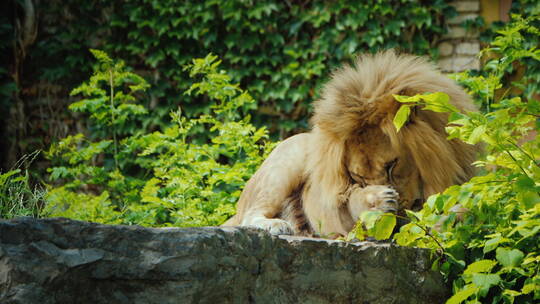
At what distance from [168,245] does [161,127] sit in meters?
5.47

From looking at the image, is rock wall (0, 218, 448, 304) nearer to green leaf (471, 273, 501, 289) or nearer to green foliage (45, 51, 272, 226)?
green leaf (471, 273, 501, 289)

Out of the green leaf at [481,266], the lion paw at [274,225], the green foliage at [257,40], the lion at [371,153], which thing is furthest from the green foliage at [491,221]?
the green foliage at [257,40]

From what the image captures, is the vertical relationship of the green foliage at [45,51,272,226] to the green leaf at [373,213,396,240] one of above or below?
below

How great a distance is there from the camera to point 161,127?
7.11 meters

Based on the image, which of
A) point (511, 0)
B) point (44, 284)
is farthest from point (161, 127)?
point (44, 284)

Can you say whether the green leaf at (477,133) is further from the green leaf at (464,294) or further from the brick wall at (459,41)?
the brick wall at (459,41)

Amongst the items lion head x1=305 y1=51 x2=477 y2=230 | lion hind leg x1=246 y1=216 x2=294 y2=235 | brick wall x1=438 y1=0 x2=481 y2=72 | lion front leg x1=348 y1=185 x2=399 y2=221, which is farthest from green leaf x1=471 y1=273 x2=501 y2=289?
brick wall x1=438 y1=0 x2=481 y2=72

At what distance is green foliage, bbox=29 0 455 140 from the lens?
22.3ft

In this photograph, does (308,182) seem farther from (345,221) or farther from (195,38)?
(195,38)

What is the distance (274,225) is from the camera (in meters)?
3.16

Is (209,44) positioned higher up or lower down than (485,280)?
higher up

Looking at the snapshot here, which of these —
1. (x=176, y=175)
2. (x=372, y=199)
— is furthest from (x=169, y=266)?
(x=176, y=175)

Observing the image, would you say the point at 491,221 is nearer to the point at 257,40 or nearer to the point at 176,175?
the point at 176,175

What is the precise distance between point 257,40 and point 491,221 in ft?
16.6
